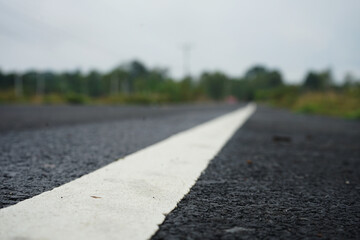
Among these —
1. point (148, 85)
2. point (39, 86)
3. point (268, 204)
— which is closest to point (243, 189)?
point (268, 204)

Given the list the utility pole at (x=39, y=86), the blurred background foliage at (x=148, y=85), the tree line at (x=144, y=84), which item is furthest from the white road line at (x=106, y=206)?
the tree line at (x=144, y=84)

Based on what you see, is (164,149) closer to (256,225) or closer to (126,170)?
(126,170)

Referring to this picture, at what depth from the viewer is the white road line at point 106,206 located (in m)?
0.91

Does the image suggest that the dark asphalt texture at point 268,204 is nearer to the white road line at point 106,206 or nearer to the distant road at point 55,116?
the white road line at point 106,206

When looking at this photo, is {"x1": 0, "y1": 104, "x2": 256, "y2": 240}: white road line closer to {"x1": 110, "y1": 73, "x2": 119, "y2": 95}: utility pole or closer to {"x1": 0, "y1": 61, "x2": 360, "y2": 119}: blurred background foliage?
{"x1": 0, "y1": 61, "x2": 360, "y2": 119}: blurred background foliage

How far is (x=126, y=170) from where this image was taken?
1.77m

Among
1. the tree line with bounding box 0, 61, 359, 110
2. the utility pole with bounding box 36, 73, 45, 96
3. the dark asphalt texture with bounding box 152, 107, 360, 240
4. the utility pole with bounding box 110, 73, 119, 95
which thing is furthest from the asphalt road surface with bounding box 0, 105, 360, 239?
the utility pole with bounding box 110, 73, 119, 95

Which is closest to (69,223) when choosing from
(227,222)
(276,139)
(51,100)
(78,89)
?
(227,222)

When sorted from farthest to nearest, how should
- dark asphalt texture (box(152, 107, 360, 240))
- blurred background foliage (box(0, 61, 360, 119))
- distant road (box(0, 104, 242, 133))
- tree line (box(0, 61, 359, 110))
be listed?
1. tree line (box(0, 61, 359, 110))
2. blurred background foliage (box(0, 61, 360, 119))
3. distant road (box(0, 104, 242, 133))
4. dark asphalt texture (box(152, 107, 360, 240))

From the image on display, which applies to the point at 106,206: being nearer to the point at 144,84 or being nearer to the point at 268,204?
the point at 268,204

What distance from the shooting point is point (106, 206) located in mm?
1138

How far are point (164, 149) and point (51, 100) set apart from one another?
33029 millimetres

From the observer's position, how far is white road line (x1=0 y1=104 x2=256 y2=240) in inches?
35.7

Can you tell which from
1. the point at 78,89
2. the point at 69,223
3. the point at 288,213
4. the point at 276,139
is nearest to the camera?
the point at 69,223
